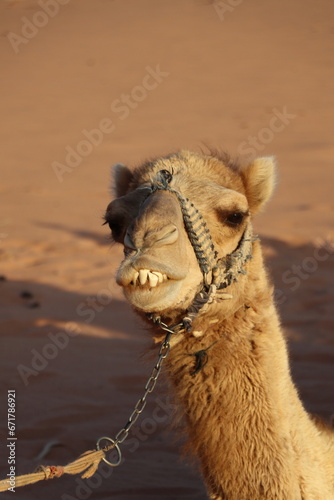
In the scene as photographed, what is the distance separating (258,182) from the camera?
387 cm

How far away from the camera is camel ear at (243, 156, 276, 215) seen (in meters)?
3.86

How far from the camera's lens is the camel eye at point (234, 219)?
345 centimetres

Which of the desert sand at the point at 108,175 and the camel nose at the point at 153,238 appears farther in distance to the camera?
the desert sand at the point at 108,175

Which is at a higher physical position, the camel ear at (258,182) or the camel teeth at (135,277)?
the camel ear at (258,182)

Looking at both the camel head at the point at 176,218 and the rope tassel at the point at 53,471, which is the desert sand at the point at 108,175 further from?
the camel head at the point at 176,218

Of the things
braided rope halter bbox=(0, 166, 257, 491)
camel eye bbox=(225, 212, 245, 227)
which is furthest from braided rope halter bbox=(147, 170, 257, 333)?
camel eye bbox=(225, 212, 245, 227)

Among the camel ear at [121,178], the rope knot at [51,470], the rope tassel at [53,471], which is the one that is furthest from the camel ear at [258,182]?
the rope knot at [51,470]

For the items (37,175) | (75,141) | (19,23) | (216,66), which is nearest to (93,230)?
(37,175)

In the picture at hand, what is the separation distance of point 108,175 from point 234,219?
40.2 feet

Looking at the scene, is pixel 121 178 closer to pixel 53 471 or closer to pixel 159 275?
pixel 159 275

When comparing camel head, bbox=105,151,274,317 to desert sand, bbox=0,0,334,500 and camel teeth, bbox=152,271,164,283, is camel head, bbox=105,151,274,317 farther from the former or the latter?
desert sand, bbox=0,0,334,500

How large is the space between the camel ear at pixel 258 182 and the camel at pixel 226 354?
1.11ft

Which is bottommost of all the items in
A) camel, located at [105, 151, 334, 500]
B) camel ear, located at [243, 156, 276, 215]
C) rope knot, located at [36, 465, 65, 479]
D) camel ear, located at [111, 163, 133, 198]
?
rope knot, located at [36, 465, 65, 479]

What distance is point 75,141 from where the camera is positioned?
19500 millimetres
